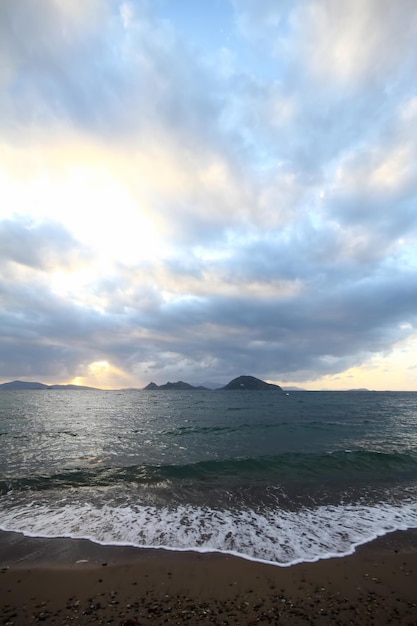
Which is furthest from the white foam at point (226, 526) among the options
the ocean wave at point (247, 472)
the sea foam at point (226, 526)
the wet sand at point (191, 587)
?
the ocean wave at point (247, 472)

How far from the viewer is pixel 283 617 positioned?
6125 mm

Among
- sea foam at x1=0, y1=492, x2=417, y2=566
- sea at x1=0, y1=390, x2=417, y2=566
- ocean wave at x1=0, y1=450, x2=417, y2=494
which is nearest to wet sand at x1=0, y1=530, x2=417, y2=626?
sea foam at x1=0, y1=492, x2=417, y2=566

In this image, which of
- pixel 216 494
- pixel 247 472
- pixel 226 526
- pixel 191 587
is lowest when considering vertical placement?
pixel 191 587

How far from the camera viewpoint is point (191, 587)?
712cm

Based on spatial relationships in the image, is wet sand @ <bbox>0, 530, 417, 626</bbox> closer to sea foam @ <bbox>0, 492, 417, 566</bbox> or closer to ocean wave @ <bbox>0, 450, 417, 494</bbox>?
sea foam @ <bbox>0, 492, 417, 566</bbox>

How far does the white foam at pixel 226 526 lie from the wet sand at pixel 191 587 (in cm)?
55

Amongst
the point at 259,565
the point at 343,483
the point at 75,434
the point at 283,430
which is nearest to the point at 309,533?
the point at 259,565

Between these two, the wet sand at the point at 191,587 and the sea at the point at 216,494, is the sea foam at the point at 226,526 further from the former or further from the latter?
the wet sand at the point at 191,587

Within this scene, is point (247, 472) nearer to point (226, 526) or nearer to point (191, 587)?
point (226, 526)

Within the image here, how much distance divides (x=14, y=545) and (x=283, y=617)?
7.84m

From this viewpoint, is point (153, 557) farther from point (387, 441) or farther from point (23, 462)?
point (387, 441)

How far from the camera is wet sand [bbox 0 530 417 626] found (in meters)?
6.14

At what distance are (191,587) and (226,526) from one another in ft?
11.7

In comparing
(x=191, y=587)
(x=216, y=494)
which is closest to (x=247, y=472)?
(x=216, y=494)
